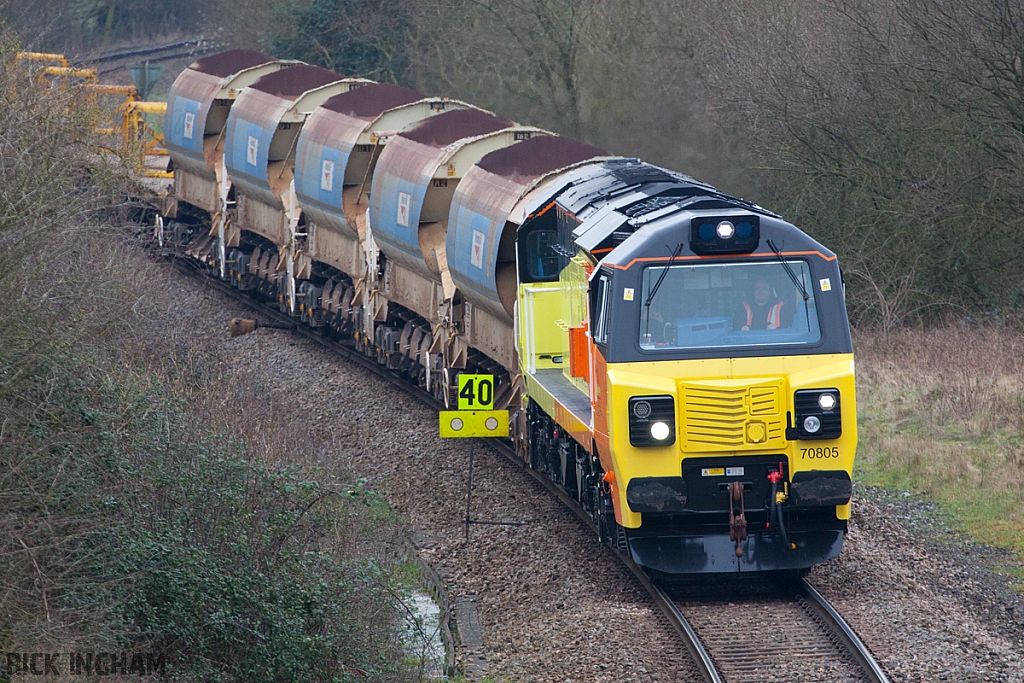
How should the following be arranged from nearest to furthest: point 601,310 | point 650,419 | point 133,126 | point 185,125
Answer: point 650,419
point 601,310
point 185,125
point 133,126

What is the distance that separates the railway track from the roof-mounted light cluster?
107 inches

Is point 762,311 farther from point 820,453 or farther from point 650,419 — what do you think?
point 650,419

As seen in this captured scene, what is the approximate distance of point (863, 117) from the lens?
71.1 feet

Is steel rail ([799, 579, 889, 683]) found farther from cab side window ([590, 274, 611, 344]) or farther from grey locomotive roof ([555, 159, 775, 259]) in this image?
grey locomotive roof ([555, 159, 775, 259])

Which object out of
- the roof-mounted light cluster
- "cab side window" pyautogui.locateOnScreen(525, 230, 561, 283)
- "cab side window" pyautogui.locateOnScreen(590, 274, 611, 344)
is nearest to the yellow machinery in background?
"cab side window" pyautogui.locateOnScreen(525, 230, 561, 283)

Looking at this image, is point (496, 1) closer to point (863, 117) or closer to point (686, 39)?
point (686, 39)

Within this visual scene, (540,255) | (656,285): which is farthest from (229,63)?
(656,285)

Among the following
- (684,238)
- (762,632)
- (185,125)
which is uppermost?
(185,125)

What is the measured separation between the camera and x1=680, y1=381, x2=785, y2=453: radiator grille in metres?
9.45

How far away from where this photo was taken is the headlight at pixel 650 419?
30.9 ft

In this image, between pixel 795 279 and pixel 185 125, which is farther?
pixel 185 125

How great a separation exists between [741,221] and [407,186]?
804cm

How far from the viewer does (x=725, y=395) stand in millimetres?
9445

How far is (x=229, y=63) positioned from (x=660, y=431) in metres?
19.3
